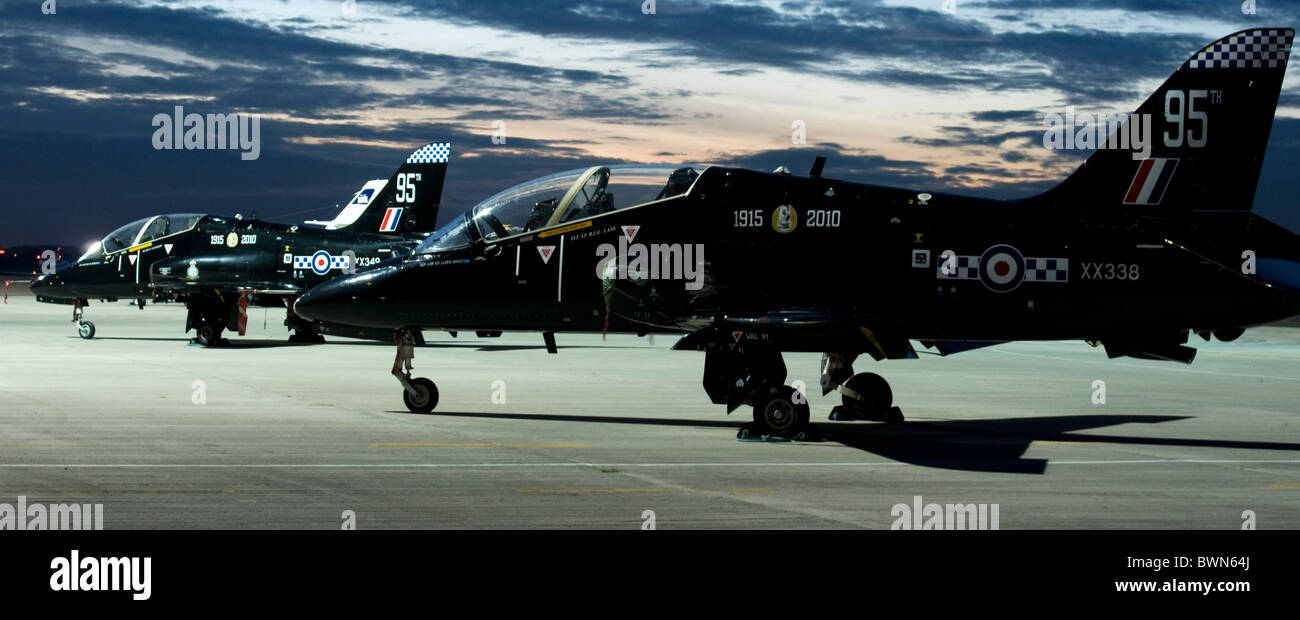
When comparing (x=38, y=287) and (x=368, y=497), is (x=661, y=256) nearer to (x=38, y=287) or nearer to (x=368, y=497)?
(x=368, y=497)

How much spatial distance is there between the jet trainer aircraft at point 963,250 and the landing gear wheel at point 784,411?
0.05 feet

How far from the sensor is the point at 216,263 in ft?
114

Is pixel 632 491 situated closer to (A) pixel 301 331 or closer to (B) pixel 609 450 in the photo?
(B) pixel 609 450

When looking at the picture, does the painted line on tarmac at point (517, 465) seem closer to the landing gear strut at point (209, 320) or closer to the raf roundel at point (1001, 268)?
the raf roundel at point (1001, 268)

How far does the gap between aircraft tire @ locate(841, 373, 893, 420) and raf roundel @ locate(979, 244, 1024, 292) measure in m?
2.21

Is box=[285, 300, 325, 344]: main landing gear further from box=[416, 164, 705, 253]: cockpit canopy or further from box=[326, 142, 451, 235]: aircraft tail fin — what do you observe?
box=[416, 164, 705, 253]: cockpit canopy

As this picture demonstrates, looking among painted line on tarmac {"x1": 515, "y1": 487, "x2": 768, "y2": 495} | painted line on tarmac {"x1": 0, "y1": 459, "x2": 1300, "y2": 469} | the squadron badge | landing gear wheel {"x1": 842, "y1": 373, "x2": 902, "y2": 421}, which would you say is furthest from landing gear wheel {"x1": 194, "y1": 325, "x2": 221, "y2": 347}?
painted line on tarmac {"x1": 515, "y1": 487, "x2": 768, "y2": 495}

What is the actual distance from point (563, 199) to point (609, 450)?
361 cm

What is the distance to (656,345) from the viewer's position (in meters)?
36.2

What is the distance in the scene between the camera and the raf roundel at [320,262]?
35062mm

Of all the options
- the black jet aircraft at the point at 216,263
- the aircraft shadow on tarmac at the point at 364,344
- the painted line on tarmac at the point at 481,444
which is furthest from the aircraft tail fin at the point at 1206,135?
the black jet aircraft at the point at 216,263

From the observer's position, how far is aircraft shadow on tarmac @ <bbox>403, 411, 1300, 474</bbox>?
13383 mm

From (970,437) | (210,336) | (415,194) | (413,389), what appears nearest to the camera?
(970,437)

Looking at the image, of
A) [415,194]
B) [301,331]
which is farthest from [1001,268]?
[415,194]
